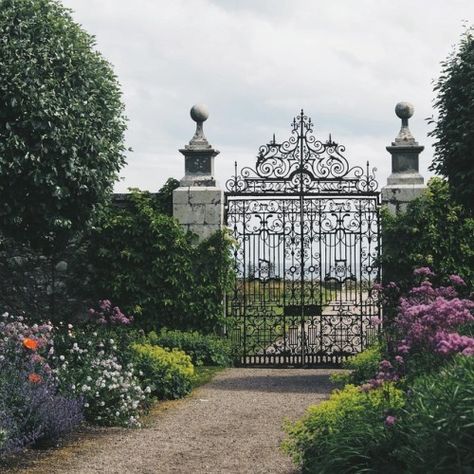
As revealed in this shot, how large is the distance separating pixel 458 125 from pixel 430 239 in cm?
248

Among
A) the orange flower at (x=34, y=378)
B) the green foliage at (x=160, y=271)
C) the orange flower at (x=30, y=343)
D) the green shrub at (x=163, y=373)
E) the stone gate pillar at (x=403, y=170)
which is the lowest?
the green shrub at (x=163, y=373)

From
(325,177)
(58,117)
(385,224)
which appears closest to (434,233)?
(385,224)

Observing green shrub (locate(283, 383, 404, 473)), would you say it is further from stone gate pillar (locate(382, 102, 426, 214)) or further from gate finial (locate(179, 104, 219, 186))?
gate finial (locate(179, 104, 219, 186))

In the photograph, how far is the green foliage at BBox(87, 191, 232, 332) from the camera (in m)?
13.7

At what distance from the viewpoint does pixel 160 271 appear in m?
13.8

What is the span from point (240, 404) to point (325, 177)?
4955mm

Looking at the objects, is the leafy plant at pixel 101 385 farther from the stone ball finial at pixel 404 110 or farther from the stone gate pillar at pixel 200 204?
the stone ball finial at pixel 404 110

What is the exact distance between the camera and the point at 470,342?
544cm

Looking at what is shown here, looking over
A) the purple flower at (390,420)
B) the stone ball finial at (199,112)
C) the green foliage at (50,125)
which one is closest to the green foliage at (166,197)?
the stone ball finial at (199,112)

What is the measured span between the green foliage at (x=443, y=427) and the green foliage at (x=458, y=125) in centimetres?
671

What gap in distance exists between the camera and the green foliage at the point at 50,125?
11062 mm

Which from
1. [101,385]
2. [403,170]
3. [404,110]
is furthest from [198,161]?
[101,385]

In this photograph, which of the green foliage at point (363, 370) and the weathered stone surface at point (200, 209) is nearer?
the green foliage at point (363, 370)

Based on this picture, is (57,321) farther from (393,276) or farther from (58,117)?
(393,276)
